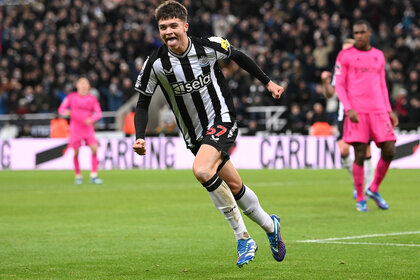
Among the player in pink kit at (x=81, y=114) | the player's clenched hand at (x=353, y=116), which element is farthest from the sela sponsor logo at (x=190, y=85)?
the player in pink kit at (x=81, y=114)

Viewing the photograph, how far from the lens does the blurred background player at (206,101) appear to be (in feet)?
22.3

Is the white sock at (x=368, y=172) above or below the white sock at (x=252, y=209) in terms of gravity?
below

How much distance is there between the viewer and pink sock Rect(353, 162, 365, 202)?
11.4m

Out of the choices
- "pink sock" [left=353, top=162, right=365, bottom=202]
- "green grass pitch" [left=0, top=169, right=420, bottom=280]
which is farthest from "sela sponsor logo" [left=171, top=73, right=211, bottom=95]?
"pink sock" [left=353, top=162, right=365, bottom=202]

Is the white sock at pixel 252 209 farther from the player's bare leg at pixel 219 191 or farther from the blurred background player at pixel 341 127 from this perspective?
the blurred background player at pixel 341 127

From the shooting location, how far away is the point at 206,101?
7.02 m

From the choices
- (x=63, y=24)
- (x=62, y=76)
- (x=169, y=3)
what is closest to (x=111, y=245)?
(x=169, y=3)

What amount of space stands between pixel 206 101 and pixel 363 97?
15.5ft

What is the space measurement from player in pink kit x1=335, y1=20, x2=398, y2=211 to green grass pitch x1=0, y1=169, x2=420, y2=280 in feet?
2.95

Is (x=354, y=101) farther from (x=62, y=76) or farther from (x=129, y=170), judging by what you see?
(x=62, y=76)

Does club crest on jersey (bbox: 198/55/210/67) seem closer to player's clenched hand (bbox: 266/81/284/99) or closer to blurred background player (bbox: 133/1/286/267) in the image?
blurred background player (bbox: 133/1/286/267)

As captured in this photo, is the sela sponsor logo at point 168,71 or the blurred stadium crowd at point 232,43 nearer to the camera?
the sela sponsor logo at point 168,71

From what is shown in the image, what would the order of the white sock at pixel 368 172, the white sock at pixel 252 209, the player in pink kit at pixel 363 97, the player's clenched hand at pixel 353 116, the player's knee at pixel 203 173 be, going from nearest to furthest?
the player's knee at pixel 203 173, the white sock at pixel 252 209, the player's clenched hand at pixel 353 116, the player in pink kit at pixel 363 97, the white sock at pixel 368 172

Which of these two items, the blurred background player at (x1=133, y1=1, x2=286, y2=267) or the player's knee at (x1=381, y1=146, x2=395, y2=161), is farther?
the player's knee at (x1=381, y1=146, x2=395, y2=161)
